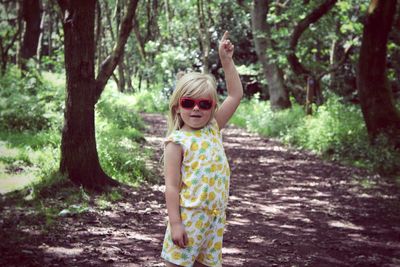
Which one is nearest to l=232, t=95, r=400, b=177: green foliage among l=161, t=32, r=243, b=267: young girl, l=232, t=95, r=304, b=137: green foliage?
l=232, t=95, r=304, b=137: green foliage

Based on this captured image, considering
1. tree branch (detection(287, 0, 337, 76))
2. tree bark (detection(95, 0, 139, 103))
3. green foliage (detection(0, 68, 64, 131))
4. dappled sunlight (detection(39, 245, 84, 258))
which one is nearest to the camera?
dappled sunlight (detection(39, 245, 84, 258))

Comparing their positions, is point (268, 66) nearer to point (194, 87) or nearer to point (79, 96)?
point (79, 96)

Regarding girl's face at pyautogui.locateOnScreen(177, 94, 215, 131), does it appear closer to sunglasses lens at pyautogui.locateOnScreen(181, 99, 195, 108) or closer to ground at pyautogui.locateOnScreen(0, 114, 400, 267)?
sunglasses lens at pyautogui.locateOnScreen(181, 99, 195, 108)

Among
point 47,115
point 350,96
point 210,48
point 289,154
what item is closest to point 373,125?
point 289,154

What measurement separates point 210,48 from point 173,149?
2634 cm

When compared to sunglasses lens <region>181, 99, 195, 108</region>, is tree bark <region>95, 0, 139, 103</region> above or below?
above

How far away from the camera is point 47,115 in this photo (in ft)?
38.0

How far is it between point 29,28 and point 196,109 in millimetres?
17953

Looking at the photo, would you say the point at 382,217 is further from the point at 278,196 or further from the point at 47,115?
the point at 47,115

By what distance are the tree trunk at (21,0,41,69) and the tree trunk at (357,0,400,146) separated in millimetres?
13135

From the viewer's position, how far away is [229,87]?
333 cm

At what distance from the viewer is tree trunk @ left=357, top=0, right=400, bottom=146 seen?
10.8 m

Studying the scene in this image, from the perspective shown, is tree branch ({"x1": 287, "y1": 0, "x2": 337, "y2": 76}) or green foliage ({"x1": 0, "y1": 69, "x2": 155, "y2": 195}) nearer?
green foliage ({"x1": 0, "y1": 69, "x2": 155, "y2": 195})

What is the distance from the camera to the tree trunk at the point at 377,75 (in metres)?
10.8
